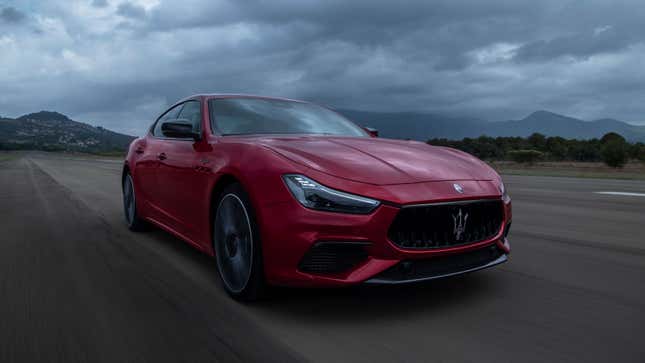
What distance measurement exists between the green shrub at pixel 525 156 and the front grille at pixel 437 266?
98.1 feet

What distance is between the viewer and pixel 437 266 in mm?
2715

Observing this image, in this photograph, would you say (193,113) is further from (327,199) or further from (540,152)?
(540,152)

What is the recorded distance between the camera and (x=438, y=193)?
2740 millimetres

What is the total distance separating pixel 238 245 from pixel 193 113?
178 centimetres

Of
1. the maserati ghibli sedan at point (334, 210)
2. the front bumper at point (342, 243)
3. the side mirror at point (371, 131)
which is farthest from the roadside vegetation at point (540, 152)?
the front bumper at point (342, 243)

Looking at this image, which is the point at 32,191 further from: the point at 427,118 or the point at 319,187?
the point at 427,118

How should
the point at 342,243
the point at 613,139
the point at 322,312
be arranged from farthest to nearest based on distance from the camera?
the point at 613,139 → the point at 322,312 → the point at 342,243

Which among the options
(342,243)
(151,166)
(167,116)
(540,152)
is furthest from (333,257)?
(540,152)

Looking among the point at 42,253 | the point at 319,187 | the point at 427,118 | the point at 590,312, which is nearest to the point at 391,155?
the point at 319,187

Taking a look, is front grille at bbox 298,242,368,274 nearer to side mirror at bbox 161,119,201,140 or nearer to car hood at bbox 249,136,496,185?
car hood at bbox 249,136,496,185

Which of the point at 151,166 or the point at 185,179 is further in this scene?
the point at 151,166

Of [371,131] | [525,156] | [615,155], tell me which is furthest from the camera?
[525,156]

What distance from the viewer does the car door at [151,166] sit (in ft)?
15.6

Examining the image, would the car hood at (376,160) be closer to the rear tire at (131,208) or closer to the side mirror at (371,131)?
the side mirror at (371,131)
